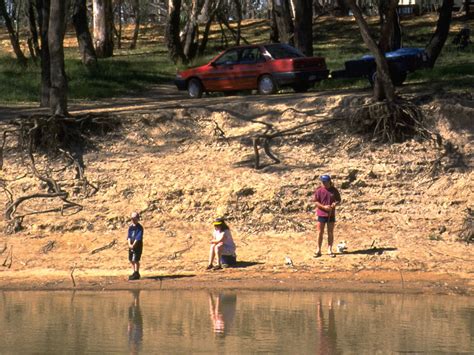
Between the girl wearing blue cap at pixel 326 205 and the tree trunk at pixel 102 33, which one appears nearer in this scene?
the girl wearing blue cap at pixel 326 205

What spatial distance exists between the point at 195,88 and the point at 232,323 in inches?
574

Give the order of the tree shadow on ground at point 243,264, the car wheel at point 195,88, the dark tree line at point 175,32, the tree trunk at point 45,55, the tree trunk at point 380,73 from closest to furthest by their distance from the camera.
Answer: the tree shadow on ground at point 243,264
the tree trunk at point 380,73
the dark tree line at point 175,32
the tree trunk at point 45,55
the car wheel at point 195,88

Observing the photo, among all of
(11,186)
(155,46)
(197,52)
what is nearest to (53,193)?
(11,186)

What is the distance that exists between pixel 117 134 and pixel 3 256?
500 cm

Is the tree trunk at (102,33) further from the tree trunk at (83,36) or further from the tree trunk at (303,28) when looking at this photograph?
the tree trunk at (303,28)

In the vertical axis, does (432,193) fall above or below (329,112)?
below

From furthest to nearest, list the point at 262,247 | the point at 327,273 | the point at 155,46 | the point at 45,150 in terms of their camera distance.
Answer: the point at 155,46 < the point at 45,150 < the point at 262,247 < the point at 327,273

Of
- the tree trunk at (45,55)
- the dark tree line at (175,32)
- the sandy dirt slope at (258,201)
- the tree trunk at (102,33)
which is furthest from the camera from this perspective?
the tree trunk at (102,33)

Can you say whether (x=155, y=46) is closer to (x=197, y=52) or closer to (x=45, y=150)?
(x=197, y=52)

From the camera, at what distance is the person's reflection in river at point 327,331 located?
1330 cm

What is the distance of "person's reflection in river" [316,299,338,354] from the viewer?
43.6 ft

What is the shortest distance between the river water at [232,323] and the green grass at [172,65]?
9.86 meters

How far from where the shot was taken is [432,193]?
808 inches

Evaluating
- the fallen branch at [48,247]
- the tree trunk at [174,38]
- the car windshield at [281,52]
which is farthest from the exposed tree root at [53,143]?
the tree trunk at [174,38]
